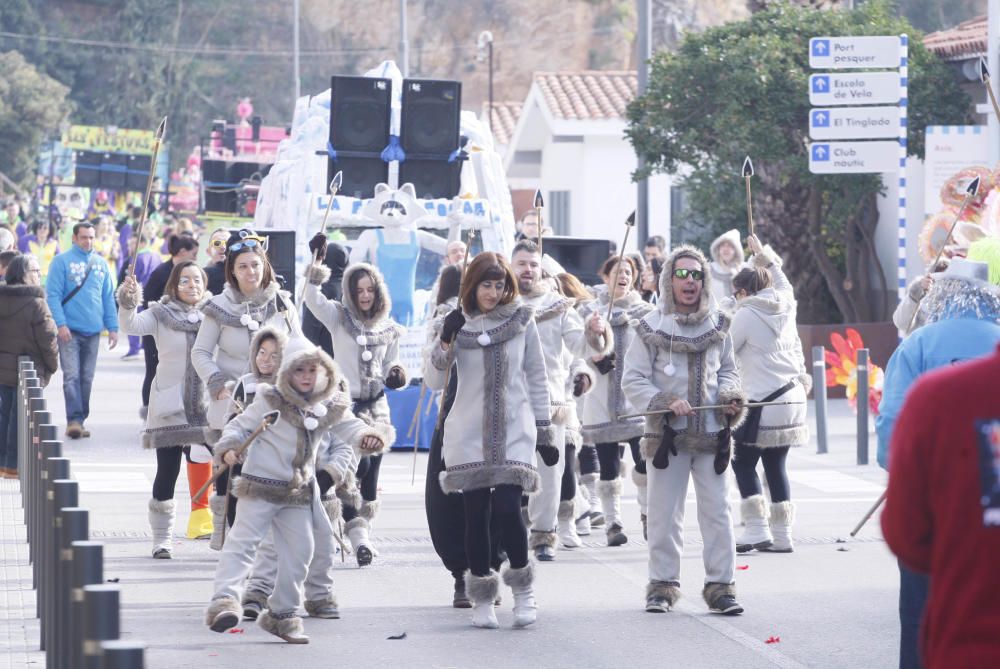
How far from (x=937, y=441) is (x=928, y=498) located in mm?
153

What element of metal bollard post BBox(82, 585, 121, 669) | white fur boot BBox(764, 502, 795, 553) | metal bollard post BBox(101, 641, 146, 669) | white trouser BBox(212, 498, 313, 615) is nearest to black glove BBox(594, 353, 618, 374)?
white fur boot BBox(764, 502, 795, 553)

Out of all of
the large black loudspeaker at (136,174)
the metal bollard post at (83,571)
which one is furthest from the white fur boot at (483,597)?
the large black loudspeaker at (136,174)

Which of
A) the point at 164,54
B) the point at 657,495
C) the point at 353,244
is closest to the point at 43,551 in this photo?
the point at 657,495

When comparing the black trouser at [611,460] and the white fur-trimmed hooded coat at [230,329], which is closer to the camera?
the white fur-trimmed hooded coat at [230,329]

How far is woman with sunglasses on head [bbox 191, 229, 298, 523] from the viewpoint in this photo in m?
9.73

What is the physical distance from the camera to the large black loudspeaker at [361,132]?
16.8 metres

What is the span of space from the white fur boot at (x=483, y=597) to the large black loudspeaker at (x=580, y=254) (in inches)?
300

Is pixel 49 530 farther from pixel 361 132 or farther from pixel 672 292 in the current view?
pixel 361 132

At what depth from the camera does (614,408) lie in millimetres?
11375

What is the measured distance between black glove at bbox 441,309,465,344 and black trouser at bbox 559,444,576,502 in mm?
2766

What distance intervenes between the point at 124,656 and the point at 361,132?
13.4 meters

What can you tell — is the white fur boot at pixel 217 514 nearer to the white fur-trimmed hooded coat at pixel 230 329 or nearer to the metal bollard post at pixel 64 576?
the white fur-trimmed hooded coat at pixel 230 329

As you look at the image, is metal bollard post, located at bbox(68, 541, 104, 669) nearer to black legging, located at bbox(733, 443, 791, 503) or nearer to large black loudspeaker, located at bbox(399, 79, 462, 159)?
black legging, located at bbox(733, 443, 791, 503)

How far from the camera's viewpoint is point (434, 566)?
34.0ft
